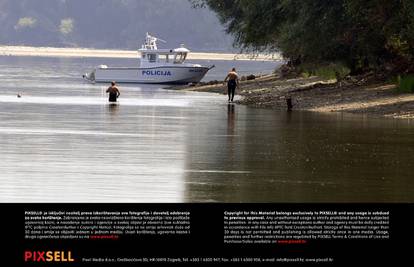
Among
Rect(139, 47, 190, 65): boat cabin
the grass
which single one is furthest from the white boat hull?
the grass

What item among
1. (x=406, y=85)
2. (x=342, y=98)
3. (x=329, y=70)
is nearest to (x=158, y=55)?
(x=329, y=70)

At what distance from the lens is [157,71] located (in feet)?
269

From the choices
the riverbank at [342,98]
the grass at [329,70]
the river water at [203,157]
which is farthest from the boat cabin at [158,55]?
the river water at [203,157]

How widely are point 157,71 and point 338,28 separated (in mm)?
35178

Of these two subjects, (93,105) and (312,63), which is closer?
(93,105)

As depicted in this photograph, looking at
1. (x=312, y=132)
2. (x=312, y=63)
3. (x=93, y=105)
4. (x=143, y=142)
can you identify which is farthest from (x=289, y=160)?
(x=312, y=63)
